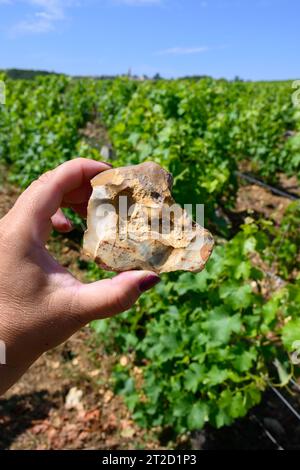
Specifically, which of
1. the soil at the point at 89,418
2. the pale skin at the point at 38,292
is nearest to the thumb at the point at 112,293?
the pale skin at the point at 38,292

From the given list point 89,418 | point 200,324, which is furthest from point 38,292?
point 89,418

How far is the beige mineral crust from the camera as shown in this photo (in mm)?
1566

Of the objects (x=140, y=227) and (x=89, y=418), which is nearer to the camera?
(x=140, y=227)

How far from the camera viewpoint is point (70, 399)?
375cm

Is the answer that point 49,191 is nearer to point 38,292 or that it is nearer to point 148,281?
point 38,292

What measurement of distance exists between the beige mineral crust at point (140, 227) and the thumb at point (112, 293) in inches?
6.1

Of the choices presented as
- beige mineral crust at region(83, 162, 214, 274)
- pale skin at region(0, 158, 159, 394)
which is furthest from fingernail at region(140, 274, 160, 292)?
beige mineral crust at region(83, 162, 214, 274)

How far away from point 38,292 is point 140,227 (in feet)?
1.34

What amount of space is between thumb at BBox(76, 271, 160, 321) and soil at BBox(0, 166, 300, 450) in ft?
7.17

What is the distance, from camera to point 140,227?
1597mm

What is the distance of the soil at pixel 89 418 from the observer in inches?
133

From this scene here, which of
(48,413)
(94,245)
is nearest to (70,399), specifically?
(48,413)
